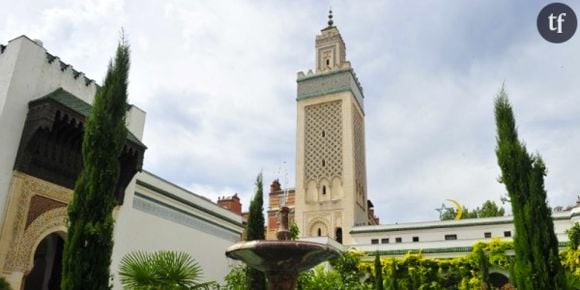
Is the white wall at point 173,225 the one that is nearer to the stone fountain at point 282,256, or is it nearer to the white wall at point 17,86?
the white wall at point 17,86

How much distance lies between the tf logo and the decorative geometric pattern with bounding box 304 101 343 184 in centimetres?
1974

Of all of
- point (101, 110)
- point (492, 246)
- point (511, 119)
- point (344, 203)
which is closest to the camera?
point (101, 110)

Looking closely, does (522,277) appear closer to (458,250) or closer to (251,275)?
(251,275)

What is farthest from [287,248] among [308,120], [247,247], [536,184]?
[308,120]

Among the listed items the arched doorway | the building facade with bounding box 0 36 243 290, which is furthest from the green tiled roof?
the arched doorway

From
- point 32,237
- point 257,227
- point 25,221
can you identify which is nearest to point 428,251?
point 257,227

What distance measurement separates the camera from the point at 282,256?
587cm

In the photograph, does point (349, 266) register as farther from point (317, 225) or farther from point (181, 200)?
point (181, 200)

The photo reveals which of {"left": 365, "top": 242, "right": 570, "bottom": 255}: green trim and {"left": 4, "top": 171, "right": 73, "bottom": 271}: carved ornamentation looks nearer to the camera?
{"left": 4, "top": 171, "right": 73, "bottom": 271}: carved ornamentation

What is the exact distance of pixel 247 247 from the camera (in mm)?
5773

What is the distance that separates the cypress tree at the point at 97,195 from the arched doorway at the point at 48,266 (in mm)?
3333

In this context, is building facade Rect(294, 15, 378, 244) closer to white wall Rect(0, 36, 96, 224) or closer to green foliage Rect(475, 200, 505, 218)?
green foliage Rect(475, 200, 505, 218)

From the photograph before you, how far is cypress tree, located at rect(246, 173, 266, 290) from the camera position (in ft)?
35.8

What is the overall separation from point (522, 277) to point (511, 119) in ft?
→ 8.22
